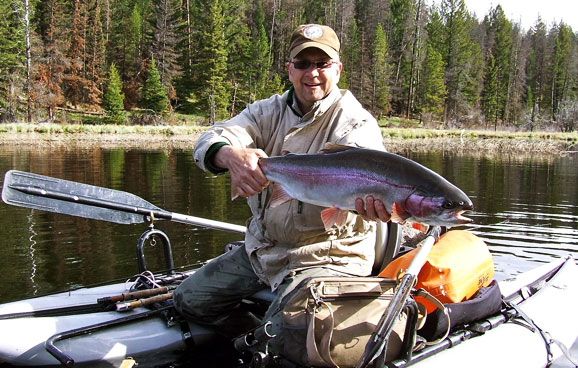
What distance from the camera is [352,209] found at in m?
3.11

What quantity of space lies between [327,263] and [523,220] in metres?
10.3

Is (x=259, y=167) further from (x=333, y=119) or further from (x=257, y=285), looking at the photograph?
(x=257, y=285)

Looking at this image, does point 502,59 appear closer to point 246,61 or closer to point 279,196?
point 246,61

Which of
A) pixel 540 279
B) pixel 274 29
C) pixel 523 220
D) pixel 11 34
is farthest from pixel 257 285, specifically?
pixel 274 29

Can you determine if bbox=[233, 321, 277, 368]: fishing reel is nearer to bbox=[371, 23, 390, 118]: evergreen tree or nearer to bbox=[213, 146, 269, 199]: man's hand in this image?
bbox=[213, 146, 269, 199]: man's hand

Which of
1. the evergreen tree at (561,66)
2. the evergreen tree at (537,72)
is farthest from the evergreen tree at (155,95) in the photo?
the evergreen tree at (561,66)

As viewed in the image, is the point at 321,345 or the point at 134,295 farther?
the point at 134,295

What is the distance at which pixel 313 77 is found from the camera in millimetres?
3771

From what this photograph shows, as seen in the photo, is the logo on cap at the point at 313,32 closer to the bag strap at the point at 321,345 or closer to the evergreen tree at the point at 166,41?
the bag strap at the point at 321,345

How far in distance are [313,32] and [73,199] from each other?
2938 millimetres

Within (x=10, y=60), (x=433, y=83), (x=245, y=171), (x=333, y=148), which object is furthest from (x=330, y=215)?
(x=433, y=83)

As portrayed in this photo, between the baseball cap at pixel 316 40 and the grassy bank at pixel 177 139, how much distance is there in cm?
2928

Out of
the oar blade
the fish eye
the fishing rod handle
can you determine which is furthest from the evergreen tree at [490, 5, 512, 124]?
the fish eye

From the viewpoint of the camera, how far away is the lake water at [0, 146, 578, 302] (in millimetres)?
7812
